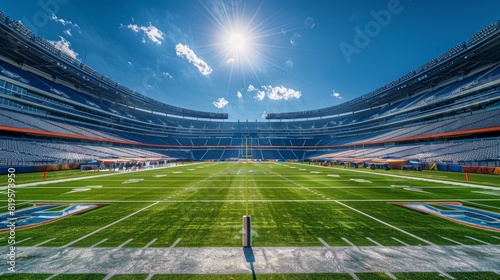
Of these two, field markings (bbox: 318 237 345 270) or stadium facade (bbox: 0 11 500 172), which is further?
stadium facade (bbox: 0 11 500 172)

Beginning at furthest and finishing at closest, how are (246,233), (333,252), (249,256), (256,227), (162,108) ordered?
(162,108) → (256,227) → (246,233) → (333,252) → (249,256)

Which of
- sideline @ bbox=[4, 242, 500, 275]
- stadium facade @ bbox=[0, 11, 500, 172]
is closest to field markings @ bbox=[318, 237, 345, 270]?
sideline @ bbox=[4, 242, 500, 275]

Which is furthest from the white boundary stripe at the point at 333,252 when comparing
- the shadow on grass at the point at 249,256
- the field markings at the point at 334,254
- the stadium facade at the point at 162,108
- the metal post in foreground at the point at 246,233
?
the stadium facade at the point at 162,108

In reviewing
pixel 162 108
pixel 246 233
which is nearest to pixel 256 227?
pixel 246 233

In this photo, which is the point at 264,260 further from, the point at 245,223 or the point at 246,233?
the point at 245,223

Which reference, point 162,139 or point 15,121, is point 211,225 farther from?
point 162,139

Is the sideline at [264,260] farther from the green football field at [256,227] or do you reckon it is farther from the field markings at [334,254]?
the green football field at [256,227]

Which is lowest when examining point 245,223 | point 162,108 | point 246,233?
point 246,233

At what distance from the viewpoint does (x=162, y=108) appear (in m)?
75.4

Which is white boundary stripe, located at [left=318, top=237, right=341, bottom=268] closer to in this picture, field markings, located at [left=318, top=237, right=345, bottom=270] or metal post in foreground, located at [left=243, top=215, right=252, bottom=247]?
field markings, located at [left=318, top=237, right=345, bottom=270]

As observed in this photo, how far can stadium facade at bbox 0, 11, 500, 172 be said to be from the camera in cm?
2978

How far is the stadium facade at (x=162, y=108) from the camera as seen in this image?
97.7 feet

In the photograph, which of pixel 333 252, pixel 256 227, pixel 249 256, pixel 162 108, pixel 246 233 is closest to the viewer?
pixel 249 256

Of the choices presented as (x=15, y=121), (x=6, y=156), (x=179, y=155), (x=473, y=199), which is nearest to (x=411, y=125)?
(x=473, y=199)
